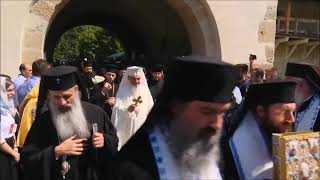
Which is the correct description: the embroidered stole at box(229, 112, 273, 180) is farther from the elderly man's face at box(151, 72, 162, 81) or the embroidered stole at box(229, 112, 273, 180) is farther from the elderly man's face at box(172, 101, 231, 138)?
the elderly man's face at box(151, 72, 162, 81)

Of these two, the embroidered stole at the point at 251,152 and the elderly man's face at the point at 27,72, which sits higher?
the embroidered stole at the point at 251,152

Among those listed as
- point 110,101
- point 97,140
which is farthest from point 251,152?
point 110,101

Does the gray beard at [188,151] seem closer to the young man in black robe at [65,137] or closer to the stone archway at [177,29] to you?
the young man in black robe at [65,137]

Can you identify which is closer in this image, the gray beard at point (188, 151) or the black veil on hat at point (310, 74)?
the gray beard at point (188, 151)

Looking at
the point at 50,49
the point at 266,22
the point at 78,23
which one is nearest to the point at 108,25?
the point at 78,23

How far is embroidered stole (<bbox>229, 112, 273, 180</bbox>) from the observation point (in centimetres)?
263

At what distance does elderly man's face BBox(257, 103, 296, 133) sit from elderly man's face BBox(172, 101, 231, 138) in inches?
26.2

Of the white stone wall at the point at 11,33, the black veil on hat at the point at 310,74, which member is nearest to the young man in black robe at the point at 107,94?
the white stone wall at the point at 11,33

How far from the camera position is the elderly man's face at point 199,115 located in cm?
215

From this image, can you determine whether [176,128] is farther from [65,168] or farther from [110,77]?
[110,77]

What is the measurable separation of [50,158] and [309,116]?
76.6 inches

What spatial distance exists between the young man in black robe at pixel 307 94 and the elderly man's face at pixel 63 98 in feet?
5.34

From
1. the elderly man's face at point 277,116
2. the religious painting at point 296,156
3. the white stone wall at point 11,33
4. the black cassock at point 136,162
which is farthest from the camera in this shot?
the white stone wall at point 11,33

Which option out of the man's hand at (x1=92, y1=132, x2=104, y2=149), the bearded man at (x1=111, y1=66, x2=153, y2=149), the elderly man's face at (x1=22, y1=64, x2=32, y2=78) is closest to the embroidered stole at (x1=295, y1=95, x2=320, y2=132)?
the man's hand at (x1=92, y1=132, x2=104, y2=149)
